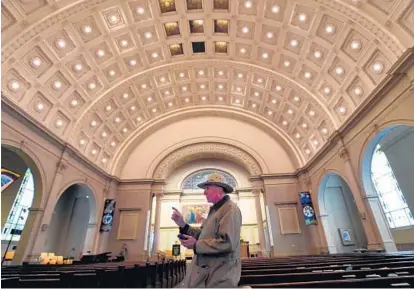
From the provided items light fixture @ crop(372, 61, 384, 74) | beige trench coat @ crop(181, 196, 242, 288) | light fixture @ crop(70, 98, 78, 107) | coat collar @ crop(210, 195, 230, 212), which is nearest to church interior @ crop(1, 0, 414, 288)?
light fixture @ crop(372, 61, 384, 74)

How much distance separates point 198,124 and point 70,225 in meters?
14.4

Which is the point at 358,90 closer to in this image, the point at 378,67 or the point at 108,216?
the point at 378,67

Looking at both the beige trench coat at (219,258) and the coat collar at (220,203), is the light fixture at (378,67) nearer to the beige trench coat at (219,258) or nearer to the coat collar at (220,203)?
the coat collar at (220,203)


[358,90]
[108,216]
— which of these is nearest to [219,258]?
[358,90]

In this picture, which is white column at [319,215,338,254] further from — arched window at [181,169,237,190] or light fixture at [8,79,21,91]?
light fixture at [8,79,21,91]

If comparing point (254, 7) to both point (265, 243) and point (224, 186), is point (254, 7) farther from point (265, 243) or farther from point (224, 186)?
point (265, 243)

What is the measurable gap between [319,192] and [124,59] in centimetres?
1635

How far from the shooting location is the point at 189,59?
620 inches

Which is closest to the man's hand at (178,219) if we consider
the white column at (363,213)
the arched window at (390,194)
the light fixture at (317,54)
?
the white column at (363,213)

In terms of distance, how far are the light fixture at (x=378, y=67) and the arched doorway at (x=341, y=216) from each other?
24.8 ft

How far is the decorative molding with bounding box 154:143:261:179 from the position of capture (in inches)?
771

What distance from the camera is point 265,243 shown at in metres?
17.4

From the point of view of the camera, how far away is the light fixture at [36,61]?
430 inches

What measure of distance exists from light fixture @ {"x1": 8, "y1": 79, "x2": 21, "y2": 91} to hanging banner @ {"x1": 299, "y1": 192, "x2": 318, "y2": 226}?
18.7 m
